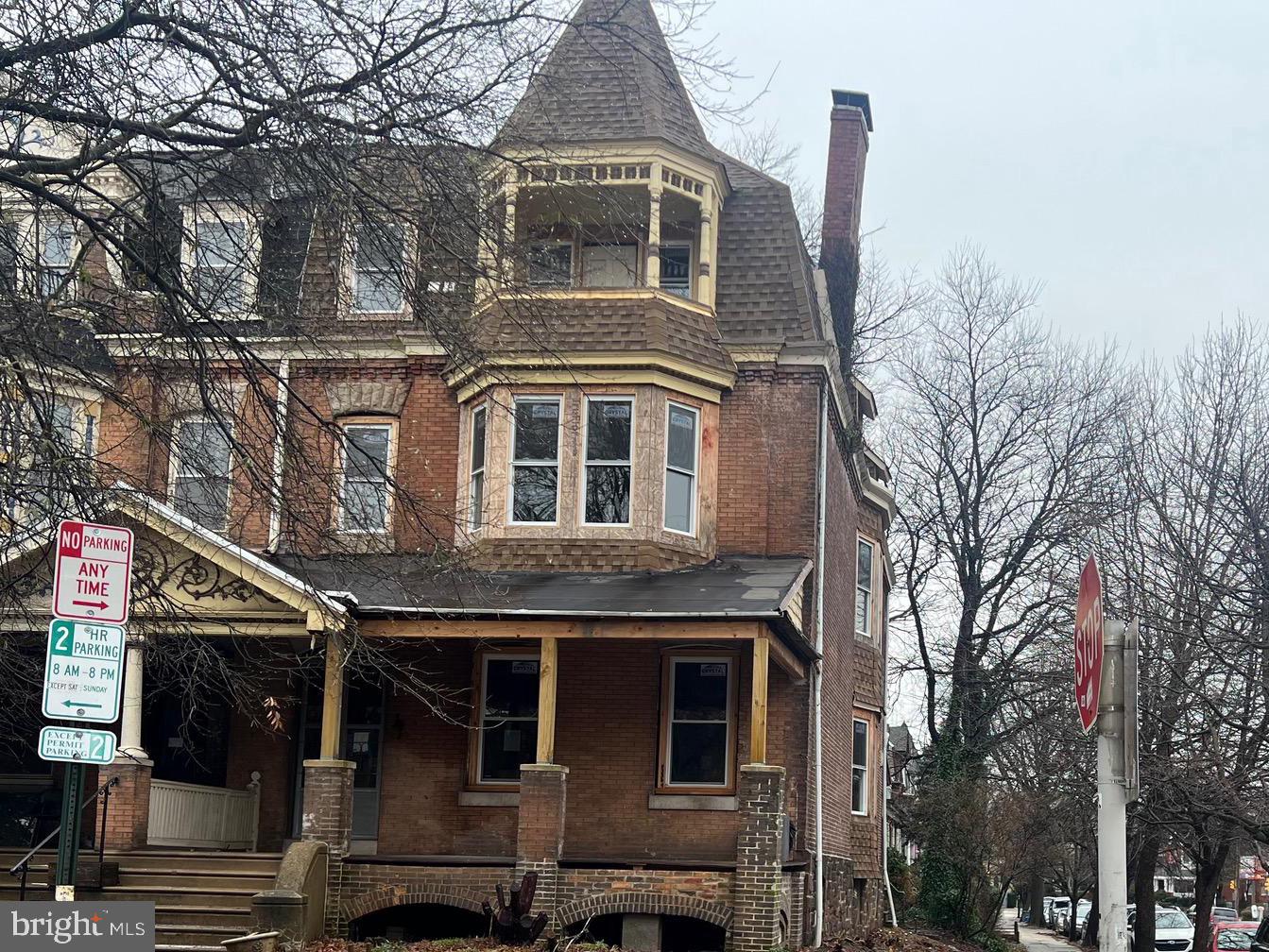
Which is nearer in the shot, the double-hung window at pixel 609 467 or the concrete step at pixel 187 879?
the concrete step at pixel 187 879

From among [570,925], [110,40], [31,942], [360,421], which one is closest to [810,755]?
[570,925]

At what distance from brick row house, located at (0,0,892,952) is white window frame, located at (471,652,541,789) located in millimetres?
38

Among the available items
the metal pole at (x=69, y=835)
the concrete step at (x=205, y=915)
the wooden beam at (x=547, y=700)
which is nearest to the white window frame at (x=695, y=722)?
the wooden beam at (x=547, y=700)

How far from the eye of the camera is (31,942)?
6305 mm

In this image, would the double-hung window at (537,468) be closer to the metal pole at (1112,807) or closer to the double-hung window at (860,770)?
the double-hung window at (860,770)

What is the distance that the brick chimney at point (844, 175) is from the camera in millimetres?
26594

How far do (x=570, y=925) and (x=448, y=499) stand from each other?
6.21 m

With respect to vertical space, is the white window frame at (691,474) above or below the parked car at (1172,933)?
above

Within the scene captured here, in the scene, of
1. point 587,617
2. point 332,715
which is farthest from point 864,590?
point 332,715

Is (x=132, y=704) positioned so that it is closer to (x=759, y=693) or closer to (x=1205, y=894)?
(x=759, y=693)

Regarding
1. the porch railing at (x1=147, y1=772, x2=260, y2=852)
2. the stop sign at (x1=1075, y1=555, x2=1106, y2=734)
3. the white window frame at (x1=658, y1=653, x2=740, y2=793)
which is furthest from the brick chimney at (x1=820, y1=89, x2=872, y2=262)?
the stop sign at (x1=1075, y1=555, x2=1106, y2=734)

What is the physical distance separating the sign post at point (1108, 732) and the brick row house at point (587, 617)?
11045mm
